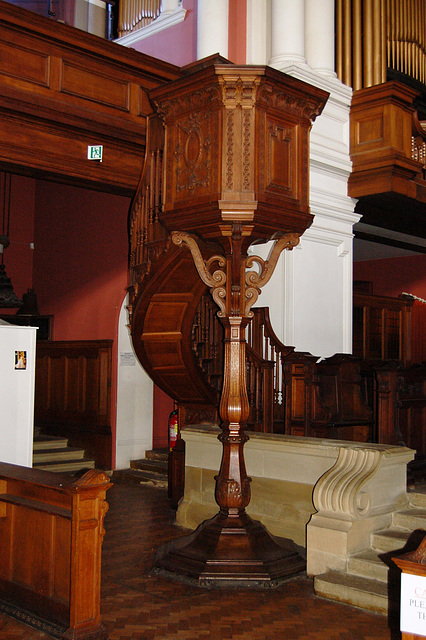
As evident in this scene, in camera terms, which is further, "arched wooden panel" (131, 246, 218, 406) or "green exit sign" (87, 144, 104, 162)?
"green exit sign" (87, 144, 104, 162)

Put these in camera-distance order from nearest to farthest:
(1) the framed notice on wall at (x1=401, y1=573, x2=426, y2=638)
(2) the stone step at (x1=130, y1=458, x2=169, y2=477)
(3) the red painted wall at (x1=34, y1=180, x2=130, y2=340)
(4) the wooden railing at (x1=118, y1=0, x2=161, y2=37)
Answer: (1) the framed notice on wall at (x1=401, y1=573, x2=426, y2=638), (2) the stone step at (x1=130, y1=458, x2=169, y2=477), (4) the wooden railing at (x1=118, y1=0, x2=161, y2=37), (3) the red painted wall at (x1=34, y1=180, x2=130, y2=340)

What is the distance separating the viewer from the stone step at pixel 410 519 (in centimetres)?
449

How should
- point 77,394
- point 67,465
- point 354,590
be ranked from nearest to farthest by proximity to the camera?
point 354,590, point 67,465, point 77,394

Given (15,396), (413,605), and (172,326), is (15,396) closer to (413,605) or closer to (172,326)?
(172,326)

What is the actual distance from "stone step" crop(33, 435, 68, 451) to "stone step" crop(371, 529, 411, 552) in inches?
212

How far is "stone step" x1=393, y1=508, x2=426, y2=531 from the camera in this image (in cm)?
449

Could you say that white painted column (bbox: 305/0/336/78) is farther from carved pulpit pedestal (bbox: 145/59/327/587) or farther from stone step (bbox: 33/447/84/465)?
stone step (bbox: 33/447/84/465)

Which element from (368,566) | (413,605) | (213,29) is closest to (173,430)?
(368,566)

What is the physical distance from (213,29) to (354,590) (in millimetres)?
5572

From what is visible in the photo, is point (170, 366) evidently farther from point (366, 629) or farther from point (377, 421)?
point (366, 629)

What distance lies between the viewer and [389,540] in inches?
171

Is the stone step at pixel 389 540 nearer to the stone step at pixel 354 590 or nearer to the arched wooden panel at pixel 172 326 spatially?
the stone step at pixel 354 590

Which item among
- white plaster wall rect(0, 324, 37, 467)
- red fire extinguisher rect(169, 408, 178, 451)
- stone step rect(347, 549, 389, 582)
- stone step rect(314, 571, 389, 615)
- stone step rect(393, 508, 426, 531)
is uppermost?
white plaster wall rect(0, 324, 37, 467)

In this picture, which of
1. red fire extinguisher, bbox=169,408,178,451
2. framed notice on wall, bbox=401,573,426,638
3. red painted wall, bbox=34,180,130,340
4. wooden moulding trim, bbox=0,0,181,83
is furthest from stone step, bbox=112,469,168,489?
framed notice on wall, bbox=401,573,426,638
